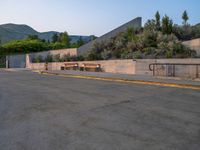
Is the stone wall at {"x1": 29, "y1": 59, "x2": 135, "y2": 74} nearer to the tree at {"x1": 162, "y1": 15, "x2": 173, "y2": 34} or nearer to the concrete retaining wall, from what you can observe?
the concrete retaining wall

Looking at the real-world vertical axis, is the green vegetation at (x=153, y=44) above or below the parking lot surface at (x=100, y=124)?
above

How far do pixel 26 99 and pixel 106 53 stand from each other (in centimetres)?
1654

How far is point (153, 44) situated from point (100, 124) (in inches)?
741

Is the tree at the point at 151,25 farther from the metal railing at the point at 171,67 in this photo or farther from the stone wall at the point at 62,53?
the metal railing at the point at 171,67

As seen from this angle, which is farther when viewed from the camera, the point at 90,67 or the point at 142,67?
the point at 90,67

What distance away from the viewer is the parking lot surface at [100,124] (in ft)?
14.8

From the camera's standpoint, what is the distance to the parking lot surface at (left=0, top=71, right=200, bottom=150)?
450cm

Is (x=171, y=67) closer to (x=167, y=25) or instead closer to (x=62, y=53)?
(x=167, y=25)

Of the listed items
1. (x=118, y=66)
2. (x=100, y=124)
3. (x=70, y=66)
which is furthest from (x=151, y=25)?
(x=100, y=124)

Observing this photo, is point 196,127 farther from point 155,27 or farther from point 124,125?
point 155,27

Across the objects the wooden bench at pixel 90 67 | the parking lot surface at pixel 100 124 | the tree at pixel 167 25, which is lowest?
the parking lot surface at pixel 100 124

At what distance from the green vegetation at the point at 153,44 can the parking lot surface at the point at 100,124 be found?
37.1 feet

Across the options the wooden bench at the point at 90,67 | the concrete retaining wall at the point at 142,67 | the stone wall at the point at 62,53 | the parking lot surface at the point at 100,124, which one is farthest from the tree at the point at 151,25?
the parking lot surface at the point at 100,124

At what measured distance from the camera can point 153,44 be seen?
923 inches
